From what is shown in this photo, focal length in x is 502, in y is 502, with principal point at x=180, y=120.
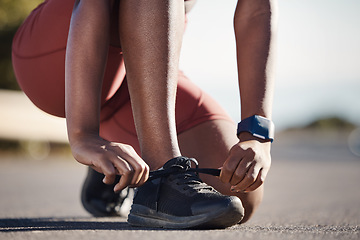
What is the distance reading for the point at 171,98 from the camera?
127cm

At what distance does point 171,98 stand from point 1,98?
6339 mm

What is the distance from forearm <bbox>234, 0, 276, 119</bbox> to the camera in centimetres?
136

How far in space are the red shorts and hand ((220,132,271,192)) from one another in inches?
23.0

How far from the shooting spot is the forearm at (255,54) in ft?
4.48

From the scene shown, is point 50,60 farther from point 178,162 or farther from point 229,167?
point 229,167

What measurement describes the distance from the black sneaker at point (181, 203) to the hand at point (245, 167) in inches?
1.8

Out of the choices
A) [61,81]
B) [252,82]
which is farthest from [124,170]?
[61,81]

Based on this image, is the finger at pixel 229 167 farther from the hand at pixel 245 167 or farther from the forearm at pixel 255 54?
the forearm at pixel 255 54

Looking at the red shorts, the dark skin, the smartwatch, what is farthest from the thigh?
the smartwatch

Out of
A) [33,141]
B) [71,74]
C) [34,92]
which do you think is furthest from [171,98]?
[33,141]

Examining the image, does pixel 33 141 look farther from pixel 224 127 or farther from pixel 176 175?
pixel 176 175

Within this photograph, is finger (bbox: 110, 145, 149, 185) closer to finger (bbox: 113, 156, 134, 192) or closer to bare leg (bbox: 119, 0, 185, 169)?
finger (bbox: 113, 156, 134, 192)

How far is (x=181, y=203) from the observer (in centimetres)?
115

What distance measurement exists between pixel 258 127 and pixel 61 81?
2.29ft
